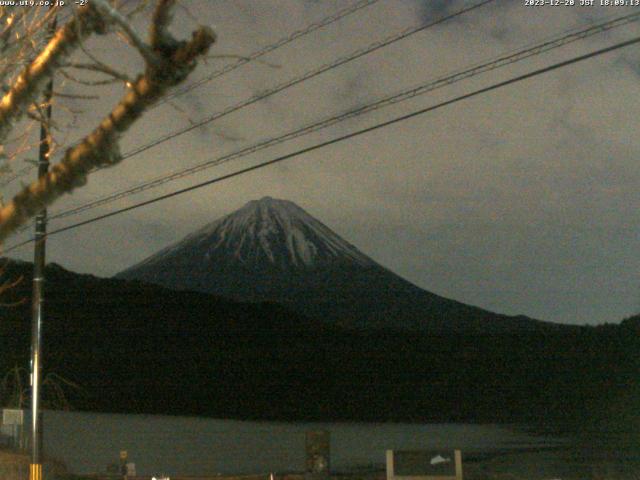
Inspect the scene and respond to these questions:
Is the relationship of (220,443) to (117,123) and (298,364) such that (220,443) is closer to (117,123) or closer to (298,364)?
(117,123)

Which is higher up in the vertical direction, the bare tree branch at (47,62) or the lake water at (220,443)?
the bare tree branch at (47,62)

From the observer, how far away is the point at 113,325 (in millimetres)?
94188

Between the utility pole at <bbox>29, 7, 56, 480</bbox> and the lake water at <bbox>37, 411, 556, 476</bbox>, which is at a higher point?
the utility pole at <bbox>29, 7, 56, 480</bbox>

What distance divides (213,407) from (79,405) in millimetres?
24321

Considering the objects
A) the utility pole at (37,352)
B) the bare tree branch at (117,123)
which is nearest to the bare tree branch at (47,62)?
the bare tree branch at (117,123)

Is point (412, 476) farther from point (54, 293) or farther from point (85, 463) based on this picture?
point (54, 293)

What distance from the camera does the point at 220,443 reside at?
55406 millimetres

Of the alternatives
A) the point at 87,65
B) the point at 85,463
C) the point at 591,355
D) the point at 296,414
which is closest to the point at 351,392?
the point at 296,414

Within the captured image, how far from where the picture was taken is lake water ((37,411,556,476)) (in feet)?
127

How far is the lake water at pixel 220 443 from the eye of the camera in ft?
127

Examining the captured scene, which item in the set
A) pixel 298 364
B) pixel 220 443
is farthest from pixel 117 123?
pixel 298 364

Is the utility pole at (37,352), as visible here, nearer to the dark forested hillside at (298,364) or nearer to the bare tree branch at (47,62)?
the bare tree branch at (47,62)

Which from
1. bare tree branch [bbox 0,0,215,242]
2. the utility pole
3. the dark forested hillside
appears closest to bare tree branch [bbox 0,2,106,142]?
bare tree branch [bbox 0,0,215,242]

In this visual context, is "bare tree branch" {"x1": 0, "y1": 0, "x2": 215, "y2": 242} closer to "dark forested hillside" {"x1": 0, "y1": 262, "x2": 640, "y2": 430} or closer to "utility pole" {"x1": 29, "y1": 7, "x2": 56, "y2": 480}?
"utility pole" {"x1": 29, "y1": 7, "x2": 56, "y2": 480}
